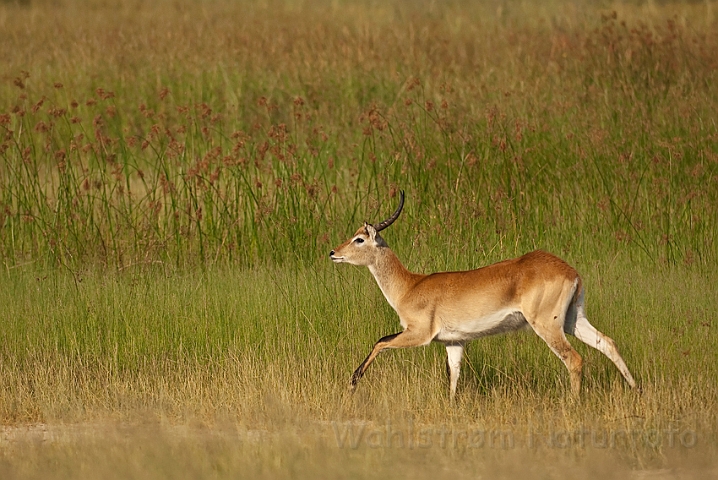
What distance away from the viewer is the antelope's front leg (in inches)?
284

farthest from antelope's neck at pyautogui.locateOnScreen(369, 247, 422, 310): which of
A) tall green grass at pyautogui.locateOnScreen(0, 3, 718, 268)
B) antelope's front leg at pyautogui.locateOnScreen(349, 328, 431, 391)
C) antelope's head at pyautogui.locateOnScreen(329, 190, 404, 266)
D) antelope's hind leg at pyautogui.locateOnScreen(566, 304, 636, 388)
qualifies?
→ tall green grass at pyautogui.locateOnScreen(0, 3, 718, 268)

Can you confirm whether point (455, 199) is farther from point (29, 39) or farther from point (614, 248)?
point (29, 39)

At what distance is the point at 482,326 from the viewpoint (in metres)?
7.21

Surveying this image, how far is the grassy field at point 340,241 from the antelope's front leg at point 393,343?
0.19m

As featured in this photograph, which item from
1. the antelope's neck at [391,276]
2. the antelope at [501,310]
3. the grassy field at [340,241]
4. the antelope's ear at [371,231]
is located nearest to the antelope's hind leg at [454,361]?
the antelope at [501,310]

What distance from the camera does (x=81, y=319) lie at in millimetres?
8570

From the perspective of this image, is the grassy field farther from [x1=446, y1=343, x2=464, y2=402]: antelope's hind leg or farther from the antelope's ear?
the antelope's ear

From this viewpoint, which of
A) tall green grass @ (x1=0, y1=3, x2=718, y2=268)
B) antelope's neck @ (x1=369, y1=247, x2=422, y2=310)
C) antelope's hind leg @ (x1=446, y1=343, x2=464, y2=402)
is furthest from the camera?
tall green grass @ (x1=0, y1=3, x2=718, y2=268)

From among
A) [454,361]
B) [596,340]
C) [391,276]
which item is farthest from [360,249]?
[596,340]

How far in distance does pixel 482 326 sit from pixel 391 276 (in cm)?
92

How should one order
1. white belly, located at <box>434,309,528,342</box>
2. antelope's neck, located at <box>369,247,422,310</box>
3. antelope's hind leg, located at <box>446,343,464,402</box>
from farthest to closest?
antelope's neck, located at <box>369,247,422,310</box> < antelope's hind leg, located at <box>446,343,464,402</box> < white belly, located at <box>434,309,528,342</box>

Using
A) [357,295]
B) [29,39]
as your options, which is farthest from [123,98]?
[357,295]

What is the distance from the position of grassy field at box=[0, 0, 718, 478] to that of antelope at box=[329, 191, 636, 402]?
0.26 meters

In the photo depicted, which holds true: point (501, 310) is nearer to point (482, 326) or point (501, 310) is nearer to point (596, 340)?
point (482, 326)
